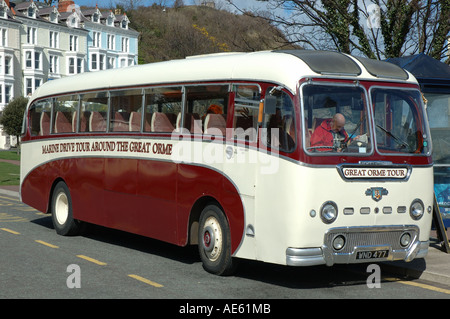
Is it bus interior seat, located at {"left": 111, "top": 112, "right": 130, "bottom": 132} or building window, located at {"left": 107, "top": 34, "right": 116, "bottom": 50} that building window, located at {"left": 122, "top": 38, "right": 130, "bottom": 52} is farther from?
bus interior seat, located at {"left": 111, "top": 112, "right": 130, "bottom": 132}

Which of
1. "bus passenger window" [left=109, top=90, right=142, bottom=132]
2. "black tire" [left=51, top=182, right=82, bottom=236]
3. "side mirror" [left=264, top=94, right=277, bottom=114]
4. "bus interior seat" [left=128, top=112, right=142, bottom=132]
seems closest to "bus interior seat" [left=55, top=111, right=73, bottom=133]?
"black tire" [left=51, top=182, right=82, bottom=236]

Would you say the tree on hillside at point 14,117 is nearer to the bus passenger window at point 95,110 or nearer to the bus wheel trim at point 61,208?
the bus wheel trim at point 61,208

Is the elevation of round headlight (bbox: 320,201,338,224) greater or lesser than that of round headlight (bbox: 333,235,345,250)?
greater

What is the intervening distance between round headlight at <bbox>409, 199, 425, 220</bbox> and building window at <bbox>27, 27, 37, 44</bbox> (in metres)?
75.5

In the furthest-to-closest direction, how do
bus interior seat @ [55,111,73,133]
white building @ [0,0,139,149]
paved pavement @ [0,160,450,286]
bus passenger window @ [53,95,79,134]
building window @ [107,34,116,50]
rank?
building window @ [107,34,116,50], white building @ [0,0,139,149], bus interior seat @ [55,111,73,133], bus passenger window @ [53,95,79,134], paved pavement @ [0,160,450,286]

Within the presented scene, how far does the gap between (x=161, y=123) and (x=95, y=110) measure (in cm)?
234

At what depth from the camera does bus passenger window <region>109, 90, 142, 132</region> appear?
1155 centimetres

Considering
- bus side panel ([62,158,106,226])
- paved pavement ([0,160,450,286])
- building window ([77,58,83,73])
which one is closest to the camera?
paved pavement ([0,160,450,286])

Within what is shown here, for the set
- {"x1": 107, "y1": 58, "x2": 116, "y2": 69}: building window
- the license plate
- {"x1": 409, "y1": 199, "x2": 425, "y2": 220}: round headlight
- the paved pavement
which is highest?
{"x1": 107, "y1": 58, "x2": 116, "y2": 69}: building window

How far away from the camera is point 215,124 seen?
9.84m

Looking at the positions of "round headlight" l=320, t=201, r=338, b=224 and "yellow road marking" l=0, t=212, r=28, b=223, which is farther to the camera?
"yellow road marking" l=0, t=212, r=28, b=223

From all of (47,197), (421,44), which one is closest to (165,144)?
(47,197)

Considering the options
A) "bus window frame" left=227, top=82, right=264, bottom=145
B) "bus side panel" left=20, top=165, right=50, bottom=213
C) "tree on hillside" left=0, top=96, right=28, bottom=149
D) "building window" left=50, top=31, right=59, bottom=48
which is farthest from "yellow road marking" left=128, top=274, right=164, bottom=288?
"building window" left=50, top=31, right=59, bottom=48

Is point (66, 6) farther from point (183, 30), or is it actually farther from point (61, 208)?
point (61, 208)
